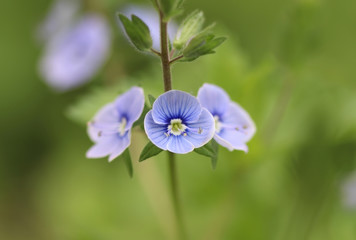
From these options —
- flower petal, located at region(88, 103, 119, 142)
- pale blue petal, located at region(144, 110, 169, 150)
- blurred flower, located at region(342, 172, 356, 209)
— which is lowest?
pale blue petal, located at region(144, 110, 169, 150)

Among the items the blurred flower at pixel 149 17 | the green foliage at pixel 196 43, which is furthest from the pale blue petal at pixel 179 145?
the blurred flower at pixel 149 17

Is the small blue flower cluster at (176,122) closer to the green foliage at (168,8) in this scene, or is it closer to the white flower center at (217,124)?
the white flower center at (217,124)

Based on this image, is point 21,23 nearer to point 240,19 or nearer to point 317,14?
point 240,19

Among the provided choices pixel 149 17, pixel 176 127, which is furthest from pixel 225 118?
pixel 149 17

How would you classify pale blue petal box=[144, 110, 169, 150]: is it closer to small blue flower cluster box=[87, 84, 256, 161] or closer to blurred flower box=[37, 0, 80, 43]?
small blue flower cluster box=[87, 84, 256, 161]

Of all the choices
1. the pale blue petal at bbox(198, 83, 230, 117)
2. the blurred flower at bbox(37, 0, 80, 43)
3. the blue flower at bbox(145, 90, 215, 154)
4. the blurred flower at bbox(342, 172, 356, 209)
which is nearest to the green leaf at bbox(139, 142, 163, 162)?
the blue flower at bbox(145, 90, 215, 154)

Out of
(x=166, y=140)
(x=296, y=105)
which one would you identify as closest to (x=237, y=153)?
(x=296, y=105)

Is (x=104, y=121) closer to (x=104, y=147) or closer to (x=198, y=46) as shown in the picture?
(x=104, y=147)
